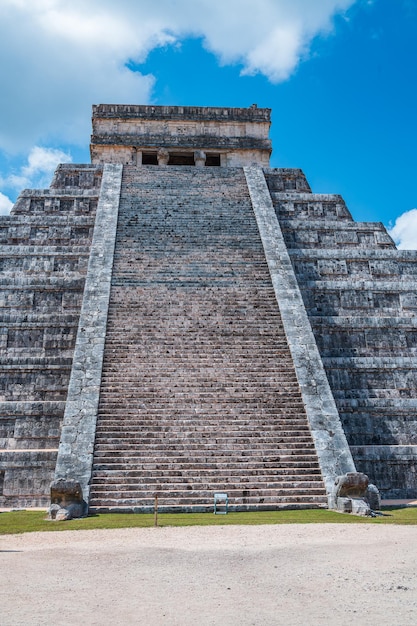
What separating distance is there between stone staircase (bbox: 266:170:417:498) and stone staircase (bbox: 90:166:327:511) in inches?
54.3

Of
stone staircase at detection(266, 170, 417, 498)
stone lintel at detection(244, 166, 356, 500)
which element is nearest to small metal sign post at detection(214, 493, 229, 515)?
stone lintel at detection(244, 166, 356, 500)

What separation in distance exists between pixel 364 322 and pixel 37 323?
753 centimetres

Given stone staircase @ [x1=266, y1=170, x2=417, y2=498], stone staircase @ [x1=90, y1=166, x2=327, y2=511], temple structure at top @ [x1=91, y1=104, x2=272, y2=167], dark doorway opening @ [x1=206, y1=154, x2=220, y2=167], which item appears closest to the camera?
stone staircase @ [x1=90, y1=166, x2=327, y2=511]

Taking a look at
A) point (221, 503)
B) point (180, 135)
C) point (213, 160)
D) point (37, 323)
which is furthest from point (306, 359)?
point (180, 135)

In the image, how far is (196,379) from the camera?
12.4 m

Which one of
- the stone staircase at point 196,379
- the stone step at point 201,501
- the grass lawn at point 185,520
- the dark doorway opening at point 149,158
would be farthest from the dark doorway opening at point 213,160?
the grass lawn at point 185,520

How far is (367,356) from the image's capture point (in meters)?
14.4

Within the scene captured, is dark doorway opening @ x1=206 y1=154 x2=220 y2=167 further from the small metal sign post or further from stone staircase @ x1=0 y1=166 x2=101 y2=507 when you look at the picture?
the small metal sign post

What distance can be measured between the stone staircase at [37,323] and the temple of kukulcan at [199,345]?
Result: 0.04m

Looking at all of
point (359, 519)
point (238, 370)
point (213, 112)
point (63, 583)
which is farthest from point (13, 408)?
point (213, 112)

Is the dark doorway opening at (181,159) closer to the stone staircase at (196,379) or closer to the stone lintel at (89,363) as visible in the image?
the stone staircase at (196,379)

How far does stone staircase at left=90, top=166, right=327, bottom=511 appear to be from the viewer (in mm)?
10125

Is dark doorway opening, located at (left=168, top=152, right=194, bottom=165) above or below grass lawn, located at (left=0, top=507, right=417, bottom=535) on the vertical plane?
above

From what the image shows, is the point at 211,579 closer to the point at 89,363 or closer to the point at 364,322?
the point at 89,363
